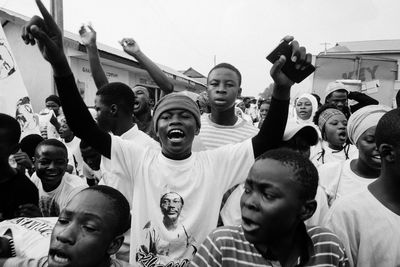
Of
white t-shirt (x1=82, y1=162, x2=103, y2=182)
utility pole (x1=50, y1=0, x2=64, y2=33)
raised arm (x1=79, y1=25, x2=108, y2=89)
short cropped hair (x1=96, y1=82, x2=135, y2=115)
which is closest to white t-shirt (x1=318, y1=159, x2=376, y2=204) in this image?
short cropped hair (x1=96, y1=82, x2=135, y2=115)

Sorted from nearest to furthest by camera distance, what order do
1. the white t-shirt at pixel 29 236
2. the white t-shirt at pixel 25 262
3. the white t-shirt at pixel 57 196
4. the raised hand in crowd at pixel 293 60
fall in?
the white t-shirt at pixel 25 262, the white t-shirt at pixel 29 236, the raised hand in crowd at pixel 293 60, the white t-shirt at pixel 57 196

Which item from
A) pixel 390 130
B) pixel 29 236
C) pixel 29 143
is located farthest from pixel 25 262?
pixel 29 143

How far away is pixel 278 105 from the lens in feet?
6.60

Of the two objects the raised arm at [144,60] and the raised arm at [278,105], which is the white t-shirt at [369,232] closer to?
the raised arm at [278,105]

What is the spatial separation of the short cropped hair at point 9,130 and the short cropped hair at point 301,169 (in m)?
1.80

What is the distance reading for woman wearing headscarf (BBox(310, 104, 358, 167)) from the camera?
3.44m

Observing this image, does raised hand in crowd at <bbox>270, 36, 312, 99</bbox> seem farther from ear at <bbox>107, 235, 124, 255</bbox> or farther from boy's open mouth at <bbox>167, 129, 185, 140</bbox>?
ear at <bbox>107, 235, 124, 255</bbox>

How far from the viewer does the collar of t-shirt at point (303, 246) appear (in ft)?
5.03

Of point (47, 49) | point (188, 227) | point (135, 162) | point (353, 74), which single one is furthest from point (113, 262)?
point (353, 74)

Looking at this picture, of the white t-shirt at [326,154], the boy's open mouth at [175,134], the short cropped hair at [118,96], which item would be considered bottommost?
the white t-shirt at [326,154]

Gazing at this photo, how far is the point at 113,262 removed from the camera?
5.59ft

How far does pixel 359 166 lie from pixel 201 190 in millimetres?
1050

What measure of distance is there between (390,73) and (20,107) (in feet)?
29.4

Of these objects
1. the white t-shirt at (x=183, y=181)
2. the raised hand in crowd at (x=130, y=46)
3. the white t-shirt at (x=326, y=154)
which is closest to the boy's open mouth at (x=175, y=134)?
the white t-shirt at (x=183, y=181)
